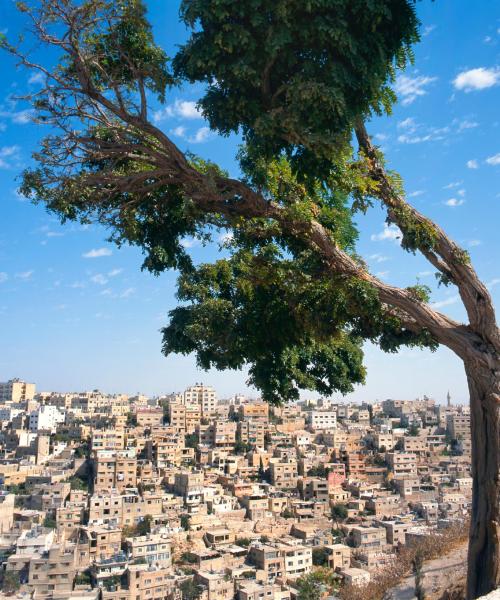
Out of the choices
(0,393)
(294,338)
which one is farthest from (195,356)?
(0,393)

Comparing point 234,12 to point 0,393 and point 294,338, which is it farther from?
point 0,393

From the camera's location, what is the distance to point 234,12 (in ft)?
13.9

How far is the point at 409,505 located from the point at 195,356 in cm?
3991

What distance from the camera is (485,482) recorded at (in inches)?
179

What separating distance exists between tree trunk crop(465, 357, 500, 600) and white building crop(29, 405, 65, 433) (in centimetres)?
6266

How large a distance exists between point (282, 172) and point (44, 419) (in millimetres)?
65029

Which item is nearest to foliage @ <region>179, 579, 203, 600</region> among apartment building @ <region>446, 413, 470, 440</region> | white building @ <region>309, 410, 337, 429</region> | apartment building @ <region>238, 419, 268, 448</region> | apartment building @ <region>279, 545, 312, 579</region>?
apartment building @ <region>279, 545, 312, 579</region>

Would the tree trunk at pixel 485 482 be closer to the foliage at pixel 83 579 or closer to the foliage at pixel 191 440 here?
the foliage at pixel 83 579

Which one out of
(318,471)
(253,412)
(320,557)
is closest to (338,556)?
(320,557)

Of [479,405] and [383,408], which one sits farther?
[383,408]

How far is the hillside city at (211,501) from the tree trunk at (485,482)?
25.2ft

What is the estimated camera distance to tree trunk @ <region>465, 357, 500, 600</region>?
441 centimetres

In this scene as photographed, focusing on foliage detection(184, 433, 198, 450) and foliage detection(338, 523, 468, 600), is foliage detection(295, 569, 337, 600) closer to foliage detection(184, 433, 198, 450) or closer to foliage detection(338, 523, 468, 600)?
foliage detection(338, 523, 468, 600)

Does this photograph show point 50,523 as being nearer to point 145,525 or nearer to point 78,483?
point 145,525
